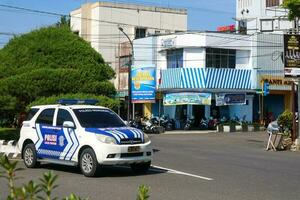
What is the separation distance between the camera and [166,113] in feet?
156

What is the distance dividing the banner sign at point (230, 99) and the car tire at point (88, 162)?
32.3m

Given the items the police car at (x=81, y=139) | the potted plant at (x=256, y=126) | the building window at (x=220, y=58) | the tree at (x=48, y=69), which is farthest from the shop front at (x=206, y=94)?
the police car at (x=81, y=139)

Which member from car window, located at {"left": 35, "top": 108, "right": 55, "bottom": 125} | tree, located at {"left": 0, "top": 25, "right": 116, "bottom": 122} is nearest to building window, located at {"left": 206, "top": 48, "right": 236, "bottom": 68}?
tree, located at {"left": 0, "top": 25, "right": 116, "bottom": 122}

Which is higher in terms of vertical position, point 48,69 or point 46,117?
point 48,69

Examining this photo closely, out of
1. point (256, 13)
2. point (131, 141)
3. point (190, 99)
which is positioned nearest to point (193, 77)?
point (190, 99)

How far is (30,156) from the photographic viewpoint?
48.3 feet

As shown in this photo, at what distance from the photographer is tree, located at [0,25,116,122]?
22.7 metres

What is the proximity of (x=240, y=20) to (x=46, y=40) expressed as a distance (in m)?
43.4

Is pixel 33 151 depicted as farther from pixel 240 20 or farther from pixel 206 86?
pixel 240 20

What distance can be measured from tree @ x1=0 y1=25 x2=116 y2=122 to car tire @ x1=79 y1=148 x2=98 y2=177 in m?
10.1

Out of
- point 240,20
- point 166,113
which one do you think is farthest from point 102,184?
point 240,20

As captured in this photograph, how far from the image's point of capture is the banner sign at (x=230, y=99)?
44719 millimetres

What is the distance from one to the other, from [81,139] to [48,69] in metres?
10.3

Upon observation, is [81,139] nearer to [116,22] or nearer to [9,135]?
[9,135]
